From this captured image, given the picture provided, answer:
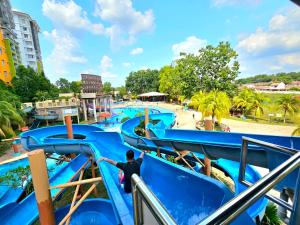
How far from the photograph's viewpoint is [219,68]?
23.1m

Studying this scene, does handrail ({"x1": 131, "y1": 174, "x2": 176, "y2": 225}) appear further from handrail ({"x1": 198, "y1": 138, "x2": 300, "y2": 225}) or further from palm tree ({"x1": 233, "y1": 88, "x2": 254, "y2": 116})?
palm tree ({"x1": 233, "y1": 88, "x2": 254, "y2": 116})

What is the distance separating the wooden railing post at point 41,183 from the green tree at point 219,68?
2296cm

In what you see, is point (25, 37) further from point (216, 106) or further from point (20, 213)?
point (20, 213)

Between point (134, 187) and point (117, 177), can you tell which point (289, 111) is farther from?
point (134, 187)

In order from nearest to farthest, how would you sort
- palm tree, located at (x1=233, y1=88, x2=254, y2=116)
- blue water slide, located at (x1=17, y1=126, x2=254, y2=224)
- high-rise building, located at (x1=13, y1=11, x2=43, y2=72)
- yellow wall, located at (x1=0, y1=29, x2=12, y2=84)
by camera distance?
blue water slide, located at (x1=17, y1=126, x2=254, y2=224) < palm tree, located at (x1=233, y1=88, x2=254, y2=116) < yellow wall, located at (x1=0, y1=29, x2=12, y2=84) < high-rise building, located at (x1=13, y1=11, x2=43, y2=72)

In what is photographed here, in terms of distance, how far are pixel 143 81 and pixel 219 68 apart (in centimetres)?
3270

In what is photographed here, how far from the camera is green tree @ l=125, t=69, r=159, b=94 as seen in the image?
2066 inches

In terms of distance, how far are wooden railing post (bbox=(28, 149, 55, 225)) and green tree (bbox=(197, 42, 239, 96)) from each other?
23.0 m

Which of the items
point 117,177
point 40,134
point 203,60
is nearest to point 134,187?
point 117,177

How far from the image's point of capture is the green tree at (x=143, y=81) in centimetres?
5249

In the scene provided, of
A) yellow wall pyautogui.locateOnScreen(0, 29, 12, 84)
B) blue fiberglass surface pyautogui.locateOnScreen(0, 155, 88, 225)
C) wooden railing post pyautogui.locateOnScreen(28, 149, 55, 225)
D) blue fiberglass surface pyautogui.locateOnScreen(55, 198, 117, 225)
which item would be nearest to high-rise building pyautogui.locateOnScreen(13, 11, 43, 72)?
yellow wall pyautogui.locateOnScreen(0, 29, 12, 84)

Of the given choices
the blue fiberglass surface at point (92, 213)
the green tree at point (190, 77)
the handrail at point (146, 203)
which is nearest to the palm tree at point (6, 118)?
the blue fiberglass surface at point (92, 213)

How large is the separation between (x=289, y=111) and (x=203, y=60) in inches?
491

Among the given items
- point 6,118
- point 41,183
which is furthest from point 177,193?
point 6,118
